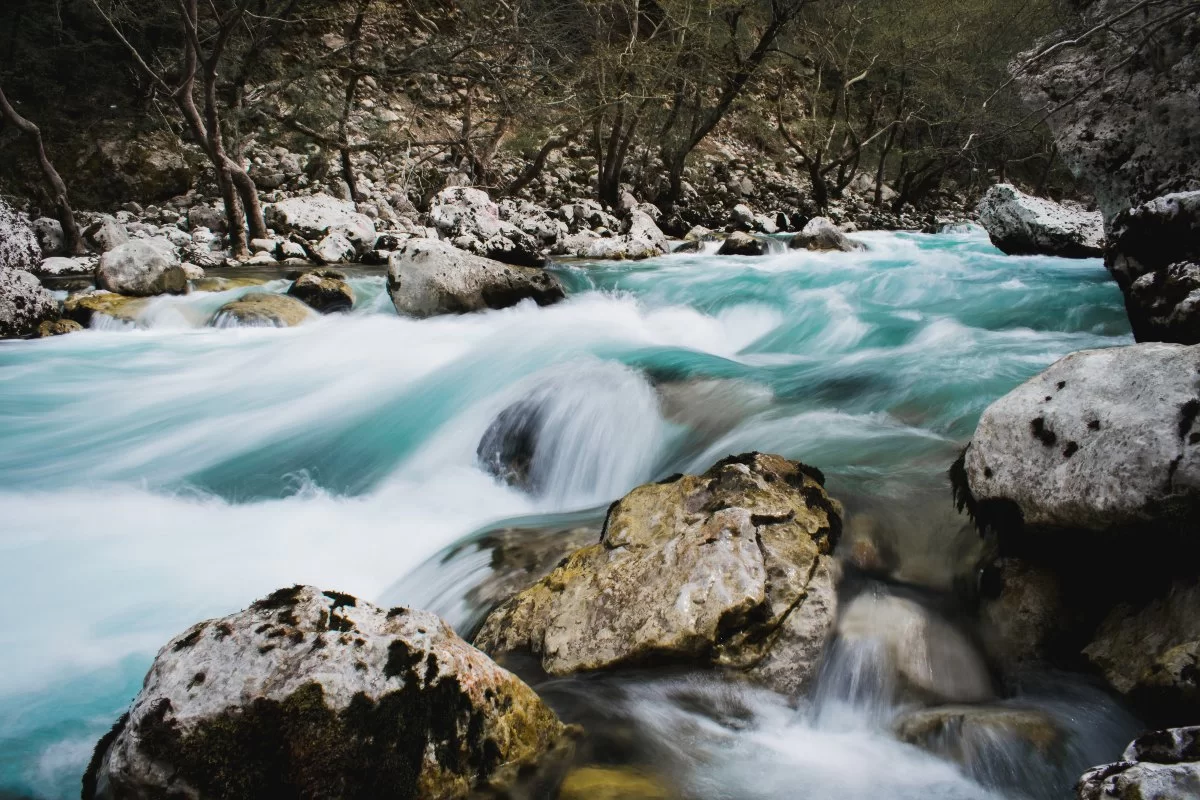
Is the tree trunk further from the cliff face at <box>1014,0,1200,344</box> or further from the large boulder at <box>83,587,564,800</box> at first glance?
the cliff face at <box>1014,0,1200,344</box>

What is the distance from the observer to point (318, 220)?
44.3 feet

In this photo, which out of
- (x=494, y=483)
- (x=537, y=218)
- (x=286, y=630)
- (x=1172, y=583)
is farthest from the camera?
(x=537, y=218)

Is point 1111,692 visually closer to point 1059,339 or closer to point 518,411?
point 518,411

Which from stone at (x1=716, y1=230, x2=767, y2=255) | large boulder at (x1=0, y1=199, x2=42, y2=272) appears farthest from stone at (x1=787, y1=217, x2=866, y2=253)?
large boulder at (x1=0, y1=199, x2=42, y2=272)

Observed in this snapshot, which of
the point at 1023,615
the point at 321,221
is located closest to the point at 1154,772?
the point at 1023,615

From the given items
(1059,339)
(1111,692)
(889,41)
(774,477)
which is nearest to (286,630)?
(774,477)

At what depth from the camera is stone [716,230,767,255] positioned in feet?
47.9

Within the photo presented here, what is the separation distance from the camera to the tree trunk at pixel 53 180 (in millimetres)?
10797

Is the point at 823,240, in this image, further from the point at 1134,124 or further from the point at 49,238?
the point at 49,238

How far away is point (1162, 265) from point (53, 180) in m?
15.2

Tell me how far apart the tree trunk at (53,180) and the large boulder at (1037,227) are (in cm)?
1622

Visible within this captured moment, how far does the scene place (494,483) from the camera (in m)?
4.88

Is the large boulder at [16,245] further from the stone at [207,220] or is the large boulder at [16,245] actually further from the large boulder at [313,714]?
the large boulder at [313,714]

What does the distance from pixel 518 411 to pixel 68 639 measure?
123 inches
